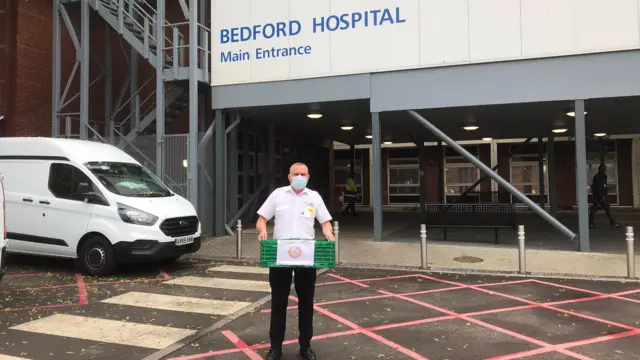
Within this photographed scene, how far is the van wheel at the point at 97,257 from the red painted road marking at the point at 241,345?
3.77m

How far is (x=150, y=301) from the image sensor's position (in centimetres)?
670

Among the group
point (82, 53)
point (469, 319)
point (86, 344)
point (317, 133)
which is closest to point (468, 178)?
point (317, 133)

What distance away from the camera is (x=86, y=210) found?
8.35 meters

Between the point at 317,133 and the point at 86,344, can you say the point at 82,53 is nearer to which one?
the point at 317,133

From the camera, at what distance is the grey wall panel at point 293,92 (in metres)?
11.6

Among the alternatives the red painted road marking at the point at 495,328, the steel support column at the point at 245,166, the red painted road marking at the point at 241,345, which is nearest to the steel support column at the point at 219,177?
the steel support column at the point at 245,166

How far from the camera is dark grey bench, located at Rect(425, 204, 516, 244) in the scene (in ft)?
38.3

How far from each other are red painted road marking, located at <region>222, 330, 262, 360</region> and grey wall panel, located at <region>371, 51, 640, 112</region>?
7502 millimetres

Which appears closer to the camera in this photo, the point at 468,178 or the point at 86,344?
the point at 86,344

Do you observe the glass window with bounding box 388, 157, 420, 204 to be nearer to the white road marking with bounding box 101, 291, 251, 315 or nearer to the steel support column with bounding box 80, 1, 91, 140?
the steel support column with bounding box 80, 1, 91, 140

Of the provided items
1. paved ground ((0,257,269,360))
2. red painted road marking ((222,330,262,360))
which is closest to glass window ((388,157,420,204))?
paved ground ((0,257,269,360))

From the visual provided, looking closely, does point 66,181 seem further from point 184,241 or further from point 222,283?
point 222,283

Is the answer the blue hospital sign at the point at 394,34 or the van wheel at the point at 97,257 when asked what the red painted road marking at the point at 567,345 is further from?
the blue hospital sign at the point at 394,34

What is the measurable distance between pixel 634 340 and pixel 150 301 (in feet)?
19.5
